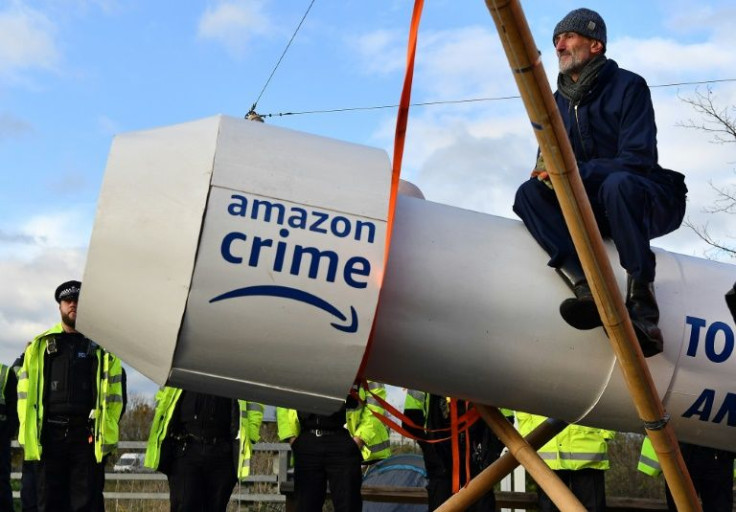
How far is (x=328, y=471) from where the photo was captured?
987 centimetres

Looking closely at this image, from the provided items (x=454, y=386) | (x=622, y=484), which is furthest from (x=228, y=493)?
(x=622, y=484)

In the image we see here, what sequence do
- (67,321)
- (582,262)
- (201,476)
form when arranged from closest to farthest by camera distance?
(582,262) < (201,476) < (67,321)

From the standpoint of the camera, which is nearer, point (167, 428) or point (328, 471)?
point (328, 471)

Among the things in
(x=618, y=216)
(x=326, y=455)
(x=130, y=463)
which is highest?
(x=130, y=463)

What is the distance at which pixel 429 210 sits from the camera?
5.42m

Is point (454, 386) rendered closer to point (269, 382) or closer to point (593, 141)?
point (269, 382)

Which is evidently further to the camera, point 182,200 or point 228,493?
point 228,493

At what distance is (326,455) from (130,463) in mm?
13146

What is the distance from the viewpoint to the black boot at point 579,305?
17.1 ft

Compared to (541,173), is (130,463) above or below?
above

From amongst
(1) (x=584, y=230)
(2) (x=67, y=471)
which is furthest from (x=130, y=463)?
(1) (x=584, y=230)

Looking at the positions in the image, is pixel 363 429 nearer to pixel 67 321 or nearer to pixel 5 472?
pixel 67 321

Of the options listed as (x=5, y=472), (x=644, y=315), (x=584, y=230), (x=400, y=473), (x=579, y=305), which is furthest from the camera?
(x=400, y=473)

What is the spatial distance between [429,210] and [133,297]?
143 cm
